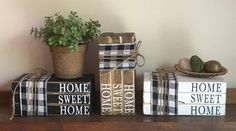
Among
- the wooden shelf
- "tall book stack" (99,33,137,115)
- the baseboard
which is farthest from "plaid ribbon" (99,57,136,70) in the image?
the baseboard

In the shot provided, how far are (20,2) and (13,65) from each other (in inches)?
9.6

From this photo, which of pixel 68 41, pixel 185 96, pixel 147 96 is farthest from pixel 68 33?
pixel 185 96

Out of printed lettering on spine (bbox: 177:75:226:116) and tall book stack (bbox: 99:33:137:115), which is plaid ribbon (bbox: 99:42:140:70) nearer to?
tall book stack (bbox: 99:33:137:115)

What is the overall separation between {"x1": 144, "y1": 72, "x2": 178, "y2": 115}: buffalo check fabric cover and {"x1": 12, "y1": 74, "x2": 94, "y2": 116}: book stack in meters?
0.21

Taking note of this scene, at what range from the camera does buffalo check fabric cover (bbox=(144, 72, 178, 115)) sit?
1.03m

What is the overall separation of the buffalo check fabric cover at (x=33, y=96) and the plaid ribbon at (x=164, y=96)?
361 millimetres

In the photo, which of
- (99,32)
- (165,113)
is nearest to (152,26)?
(99,32)

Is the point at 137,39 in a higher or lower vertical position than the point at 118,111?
higher

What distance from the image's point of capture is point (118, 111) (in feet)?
3.48

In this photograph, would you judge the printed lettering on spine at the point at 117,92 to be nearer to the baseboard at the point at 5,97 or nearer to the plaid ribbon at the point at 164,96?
the plaid ribbon at the point at 164,96

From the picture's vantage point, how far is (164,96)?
1.04 m

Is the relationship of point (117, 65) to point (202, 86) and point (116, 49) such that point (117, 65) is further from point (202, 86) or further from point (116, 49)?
point (202, 86)

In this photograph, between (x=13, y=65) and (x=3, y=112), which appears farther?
(x=13, y=65)

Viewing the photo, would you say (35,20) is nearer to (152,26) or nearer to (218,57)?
(152,26)
